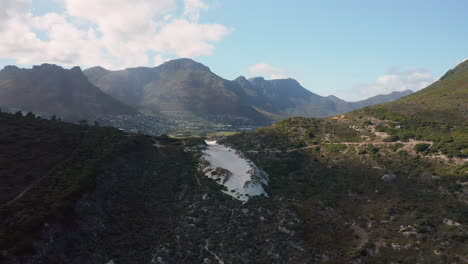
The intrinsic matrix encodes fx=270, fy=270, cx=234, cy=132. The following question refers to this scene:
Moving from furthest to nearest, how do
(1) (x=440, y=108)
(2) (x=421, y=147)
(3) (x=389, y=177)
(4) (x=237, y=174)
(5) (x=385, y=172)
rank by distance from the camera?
(1) (x=440, y=108), (2) (x=421, y=147), (4) (x=237, y=174), (5) (x=385, y=172), (3) (x=389, y=177)

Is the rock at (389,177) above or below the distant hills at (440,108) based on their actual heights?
below

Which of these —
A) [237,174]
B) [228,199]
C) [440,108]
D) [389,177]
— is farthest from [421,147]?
[228,199]

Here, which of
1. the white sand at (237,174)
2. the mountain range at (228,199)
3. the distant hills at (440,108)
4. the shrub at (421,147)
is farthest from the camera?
the distant hills at (440,108)

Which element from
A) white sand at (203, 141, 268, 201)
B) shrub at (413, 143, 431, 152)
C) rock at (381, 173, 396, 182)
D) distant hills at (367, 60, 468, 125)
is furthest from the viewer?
distant hills at (367, 60, 468, 125)

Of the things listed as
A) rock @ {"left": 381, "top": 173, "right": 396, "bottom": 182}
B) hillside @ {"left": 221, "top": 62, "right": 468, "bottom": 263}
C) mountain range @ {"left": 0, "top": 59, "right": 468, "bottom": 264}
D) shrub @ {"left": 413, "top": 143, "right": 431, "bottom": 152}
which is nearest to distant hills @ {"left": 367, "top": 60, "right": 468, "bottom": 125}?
hillside @ {"left": 221, "top": 62, "right": 468, "bottom": 263}

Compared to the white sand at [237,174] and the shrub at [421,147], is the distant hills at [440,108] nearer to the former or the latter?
the shrub at [421,147]

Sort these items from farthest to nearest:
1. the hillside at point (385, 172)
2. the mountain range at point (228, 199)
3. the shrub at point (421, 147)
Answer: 1. the shrub at point (421, 147)
2. the hillside at point (385, 172)
3. the mountain range at point (228, 199)

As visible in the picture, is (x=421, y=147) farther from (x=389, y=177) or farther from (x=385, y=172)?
(x=389, y=177)

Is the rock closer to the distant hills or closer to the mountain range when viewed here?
the mountain range

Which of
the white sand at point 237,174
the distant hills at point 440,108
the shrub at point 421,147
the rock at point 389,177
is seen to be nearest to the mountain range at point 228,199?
the rock at point 389,177

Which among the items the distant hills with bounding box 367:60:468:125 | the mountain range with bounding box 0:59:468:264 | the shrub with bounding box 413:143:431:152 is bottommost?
the mountain range with bounding box 0:59:468:264

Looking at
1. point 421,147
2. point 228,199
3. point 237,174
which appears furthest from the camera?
point 421,147

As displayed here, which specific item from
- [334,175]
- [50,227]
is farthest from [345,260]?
[50,227]

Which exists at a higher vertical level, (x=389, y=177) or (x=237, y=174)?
(x=389, y=177)
